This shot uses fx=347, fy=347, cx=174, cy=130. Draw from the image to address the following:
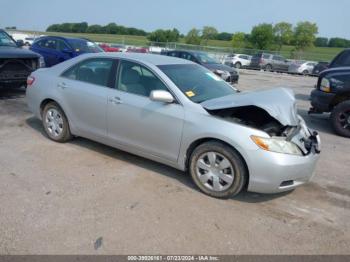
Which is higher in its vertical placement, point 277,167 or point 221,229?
point 277,167

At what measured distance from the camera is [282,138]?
3.93 meters

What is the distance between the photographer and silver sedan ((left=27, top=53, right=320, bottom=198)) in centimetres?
381

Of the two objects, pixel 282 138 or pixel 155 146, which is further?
pixel 155 146

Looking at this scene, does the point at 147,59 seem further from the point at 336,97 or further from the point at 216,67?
the point at 216,67

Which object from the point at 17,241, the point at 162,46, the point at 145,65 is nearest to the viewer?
the point at 17,241

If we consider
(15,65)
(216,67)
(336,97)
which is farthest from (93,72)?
(216,67)

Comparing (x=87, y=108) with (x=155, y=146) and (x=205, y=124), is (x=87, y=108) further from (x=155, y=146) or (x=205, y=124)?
(x=205, y=124)

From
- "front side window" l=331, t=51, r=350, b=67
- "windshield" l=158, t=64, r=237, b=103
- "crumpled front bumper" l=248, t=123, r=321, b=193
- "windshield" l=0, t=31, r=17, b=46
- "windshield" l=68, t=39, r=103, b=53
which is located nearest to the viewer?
"crumpled front bumper" l=248, t=123, r=321, b=193

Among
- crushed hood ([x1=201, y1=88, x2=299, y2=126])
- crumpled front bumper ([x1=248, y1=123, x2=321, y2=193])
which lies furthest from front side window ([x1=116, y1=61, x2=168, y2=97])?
crumpled front bumper ([x1=248, y1=123, x2=321, y2=193])

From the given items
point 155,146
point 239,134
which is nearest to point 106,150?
point 155,146

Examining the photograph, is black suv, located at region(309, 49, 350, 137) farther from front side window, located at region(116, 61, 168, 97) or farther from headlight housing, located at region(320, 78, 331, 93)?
front side window, located at region(116, 61, 168, 97)

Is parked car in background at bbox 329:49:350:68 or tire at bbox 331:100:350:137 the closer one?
tire at bbox 331:100:350:137

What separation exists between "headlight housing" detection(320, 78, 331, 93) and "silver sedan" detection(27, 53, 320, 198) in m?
3.24

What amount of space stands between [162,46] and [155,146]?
3448 cm
